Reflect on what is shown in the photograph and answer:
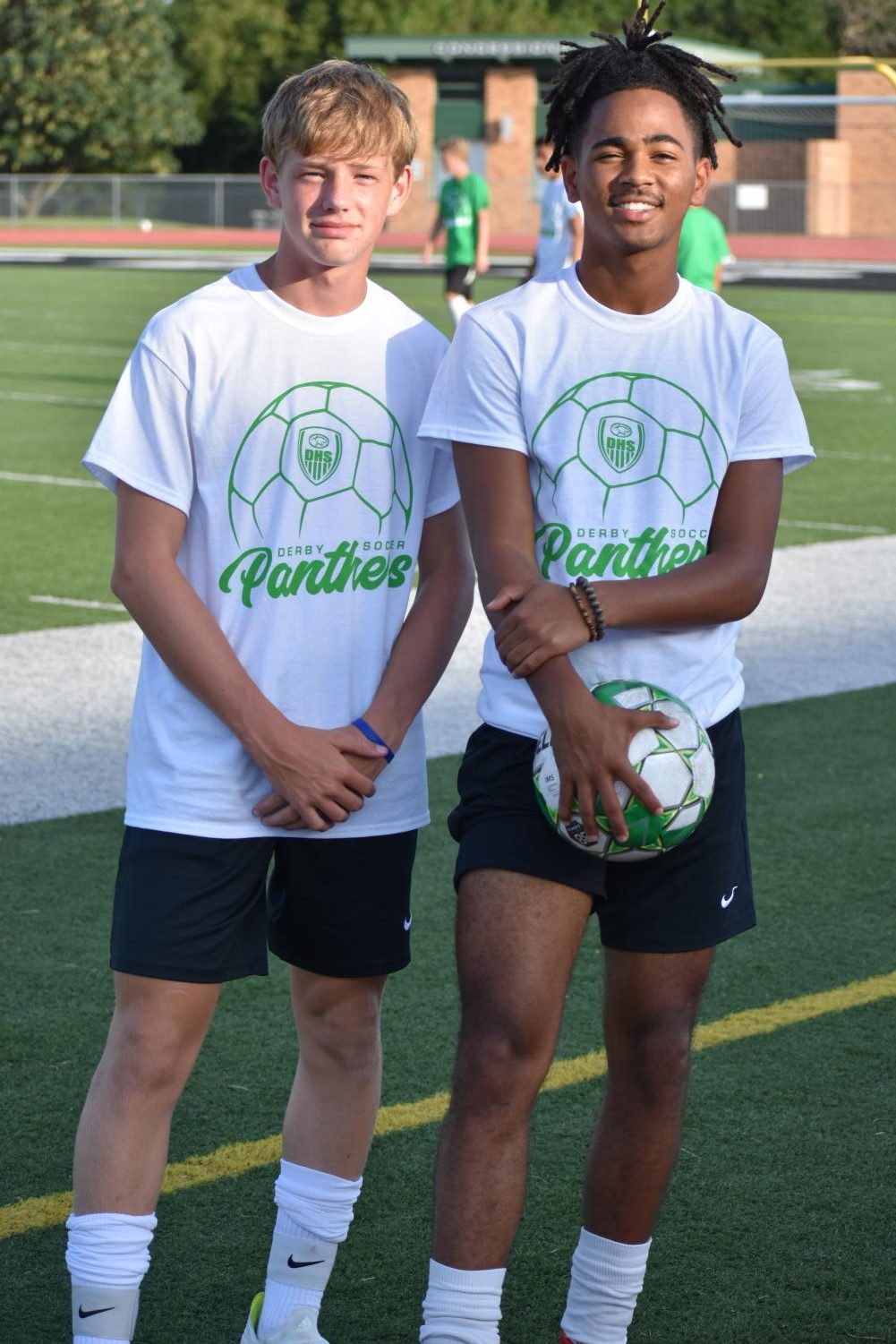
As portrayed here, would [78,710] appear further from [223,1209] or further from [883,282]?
[883,282]

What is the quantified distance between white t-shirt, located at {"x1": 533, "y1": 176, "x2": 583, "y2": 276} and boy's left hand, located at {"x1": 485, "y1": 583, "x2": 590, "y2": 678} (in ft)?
42.7

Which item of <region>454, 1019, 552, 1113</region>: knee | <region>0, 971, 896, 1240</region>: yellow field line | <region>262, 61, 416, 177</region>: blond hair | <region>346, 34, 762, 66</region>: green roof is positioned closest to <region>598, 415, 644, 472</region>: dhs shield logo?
<region>262, 61, 416, 177</region>: blond hair

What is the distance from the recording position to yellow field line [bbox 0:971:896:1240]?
11.7 feet

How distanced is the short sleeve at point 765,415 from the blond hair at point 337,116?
24.4 inches

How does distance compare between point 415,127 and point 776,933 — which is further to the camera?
point 776,933

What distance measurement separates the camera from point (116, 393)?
290 centimetres

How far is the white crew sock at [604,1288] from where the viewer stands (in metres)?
3.04

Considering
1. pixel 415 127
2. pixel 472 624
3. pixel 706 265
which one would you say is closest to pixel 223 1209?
pixel 415 127

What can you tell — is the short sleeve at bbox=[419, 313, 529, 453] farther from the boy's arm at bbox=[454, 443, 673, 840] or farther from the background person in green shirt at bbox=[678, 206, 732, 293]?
the background person in green shirt at bbox=[678, 206, 732, 293]

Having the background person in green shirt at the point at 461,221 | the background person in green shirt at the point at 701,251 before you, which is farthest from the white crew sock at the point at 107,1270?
the background person in green shirt at the point at 461,221

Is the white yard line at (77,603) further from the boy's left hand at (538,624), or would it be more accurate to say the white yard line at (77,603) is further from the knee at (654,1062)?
the boy's left hand at (538,624)

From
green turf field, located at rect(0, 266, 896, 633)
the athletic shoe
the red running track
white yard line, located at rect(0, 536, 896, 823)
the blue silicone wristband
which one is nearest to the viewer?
the blue silicone wristband

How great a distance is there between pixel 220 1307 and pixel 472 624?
18.0 ft

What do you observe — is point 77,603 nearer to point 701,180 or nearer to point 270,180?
point 270,180
